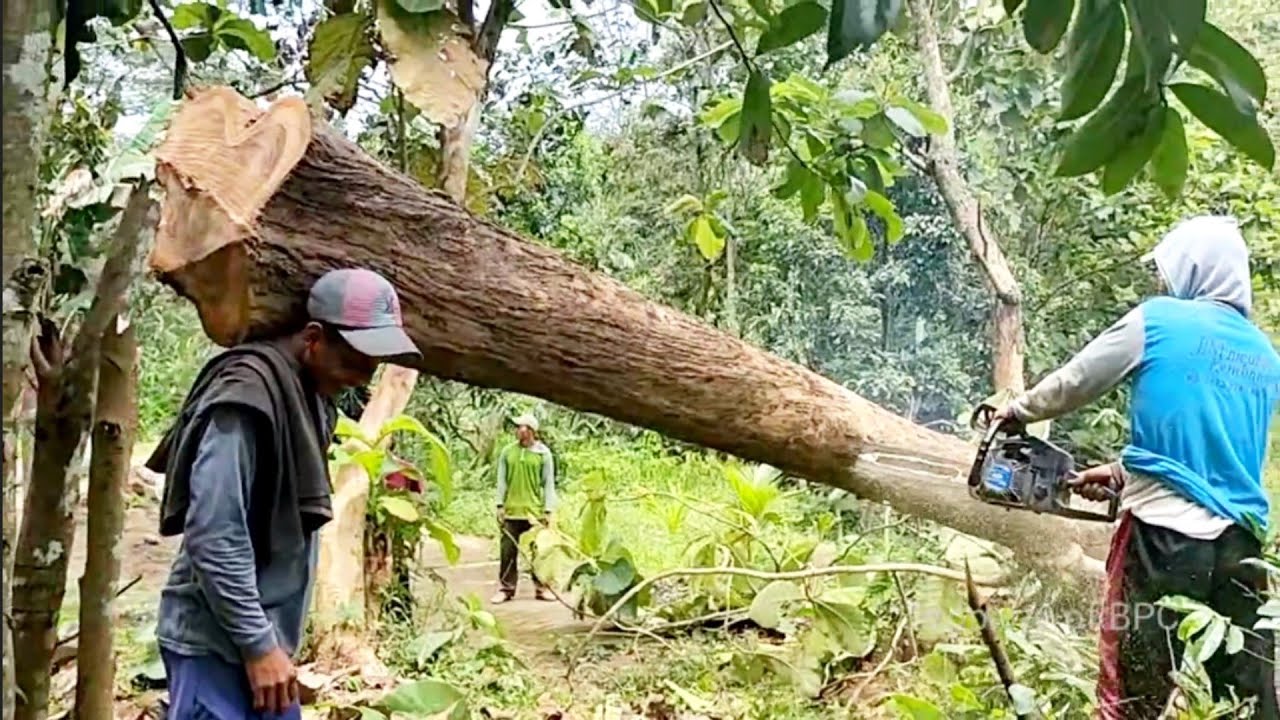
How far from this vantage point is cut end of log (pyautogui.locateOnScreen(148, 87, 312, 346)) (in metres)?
1.42

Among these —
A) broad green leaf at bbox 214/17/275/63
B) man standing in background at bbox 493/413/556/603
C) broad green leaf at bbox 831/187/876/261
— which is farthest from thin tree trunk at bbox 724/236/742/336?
broad green leaf at bbox 214/17/275/63

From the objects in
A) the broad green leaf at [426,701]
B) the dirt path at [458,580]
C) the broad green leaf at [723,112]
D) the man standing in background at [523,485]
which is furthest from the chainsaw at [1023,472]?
the man standing in background at [523,485]

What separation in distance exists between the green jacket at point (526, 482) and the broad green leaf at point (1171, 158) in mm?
3525

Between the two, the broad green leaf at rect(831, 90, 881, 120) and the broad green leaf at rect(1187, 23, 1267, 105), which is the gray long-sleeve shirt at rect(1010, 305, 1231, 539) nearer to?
the broad green leaf at rect(831, 90, 881, 120)

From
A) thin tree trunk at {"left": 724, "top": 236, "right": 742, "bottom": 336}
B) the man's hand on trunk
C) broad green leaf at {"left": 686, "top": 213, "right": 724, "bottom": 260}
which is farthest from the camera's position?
thin tree trunk at {"left": 724, "top": 236, "right": 742, "bottom": 336}

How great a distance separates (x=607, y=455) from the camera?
584cm

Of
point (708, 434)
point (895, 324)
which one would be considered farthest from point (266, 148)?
point (895, 324)

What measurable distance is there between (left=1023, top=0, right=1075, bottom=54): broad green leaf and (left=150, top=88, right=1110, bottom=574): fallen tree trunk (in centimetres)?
103

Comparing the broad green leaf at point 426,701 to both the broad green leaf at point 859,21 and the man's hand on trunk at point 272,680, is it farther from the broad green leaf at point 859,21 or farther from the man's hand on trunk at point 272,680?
the broad green leaf at point 859,21

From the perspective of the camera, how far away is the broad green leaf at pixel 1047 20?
0.61 meters

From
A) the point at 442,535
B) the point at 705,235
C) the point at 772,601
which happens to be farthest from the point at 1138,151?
the point at 442,535

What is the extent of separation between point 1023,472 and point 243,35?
125 centimetres

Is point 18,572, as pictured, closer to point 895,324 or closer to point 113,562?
point 113,562

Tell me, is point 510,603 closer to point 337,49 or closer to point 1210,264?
point 1210,264
